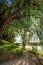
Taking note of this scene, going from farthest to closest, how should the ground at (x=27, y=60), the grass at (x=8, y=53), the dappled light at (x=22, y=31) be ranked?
the dappled light at (x=22, y=31), the ground at (x=27, y=60), the grass at (x=8, y=53)

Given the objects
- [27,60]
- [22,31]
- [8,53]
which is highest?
[22,31]

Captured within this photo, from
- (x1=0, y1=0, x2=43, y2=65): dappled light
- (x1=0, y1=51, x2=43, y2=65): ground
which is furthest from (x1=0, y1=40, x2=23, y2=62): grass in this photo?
(x1=0, y1=51, x2=43, y2=65): ground

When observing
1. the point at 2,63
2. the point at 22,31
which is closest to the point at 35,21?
the point at 22,31

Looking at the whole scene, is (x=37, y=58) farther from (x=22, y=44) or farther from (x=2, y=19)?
(x=2, y=19)

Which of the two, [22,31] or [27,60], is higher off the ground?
[22,31]

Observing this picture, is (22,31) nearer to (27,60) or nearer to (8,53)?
(27,60)

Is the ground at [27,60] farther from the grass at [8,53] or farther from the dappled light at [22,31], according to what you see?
the grass at [8,53]

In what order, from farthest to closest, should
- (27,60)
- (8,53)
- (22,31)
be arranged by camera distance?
(22,31), (27,60), (8,53)

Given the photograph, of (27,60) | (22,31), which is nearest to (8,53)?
(27,60)

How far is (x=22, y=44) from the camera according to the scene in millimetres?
11969

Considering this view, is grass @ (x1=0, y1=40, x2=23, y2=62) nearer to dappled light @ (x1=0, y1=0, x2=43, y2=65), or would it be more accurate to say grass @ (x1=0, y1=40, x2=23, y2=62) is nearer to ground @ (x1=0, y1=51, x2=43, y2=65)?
dappled light @ (x1=0, y1=0, x2=43, y2=65)

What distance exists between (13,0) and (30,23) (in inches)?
107

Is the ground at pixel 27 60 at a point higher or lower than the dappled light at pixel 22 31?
lower

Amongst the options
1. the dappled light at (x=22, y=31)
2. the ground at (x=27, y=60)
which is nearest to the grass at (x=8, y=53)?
the dappled light at (x=22, y=31)
